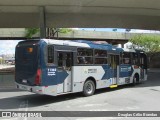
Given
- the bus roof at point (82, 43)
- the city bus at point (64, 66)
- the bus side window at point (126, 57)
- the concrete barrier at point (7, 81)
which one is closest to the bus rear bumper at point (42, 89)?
the city bus at point (64, 66)

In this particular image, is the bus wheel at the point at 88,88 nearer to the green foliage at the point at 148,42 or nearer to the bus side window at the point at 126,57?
the bus side window at the point at 126,57

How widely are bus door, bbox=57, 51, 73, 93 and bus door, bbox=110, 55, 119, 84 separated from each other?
13.1ft

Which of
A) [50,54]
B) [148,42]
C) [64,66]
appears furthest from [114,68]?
[148,42]

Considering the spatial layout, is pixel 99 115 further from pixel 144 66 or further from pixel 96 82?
pixel 144 66

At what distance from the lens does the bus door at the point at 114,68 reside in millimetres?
17697

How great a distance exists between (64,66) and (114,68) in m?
4.75

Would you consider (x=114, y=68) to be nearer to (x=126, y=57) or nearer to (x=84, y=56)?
(x=126, y=57)

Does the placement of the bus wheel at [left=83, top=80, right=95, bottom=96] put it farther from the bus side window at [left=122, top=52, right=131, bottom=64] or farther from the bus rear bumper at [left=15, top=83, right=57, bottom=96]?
the bus side window at [left=122, top=52, right=131, bottom=64]

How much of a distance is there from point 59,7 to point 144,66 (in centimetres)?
845

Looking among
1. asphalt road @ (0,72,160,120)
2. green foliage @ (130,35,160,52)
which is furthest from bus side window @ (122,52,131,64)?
green foliage @ (130,35,160,52)

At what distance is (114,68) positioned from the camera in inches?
706

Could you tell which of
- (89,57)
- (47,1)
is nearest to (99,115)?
(89,57)

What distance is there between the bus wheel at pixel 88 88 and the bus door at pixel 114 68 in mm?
2212

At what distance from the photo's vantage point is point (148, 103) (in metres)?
12.9
